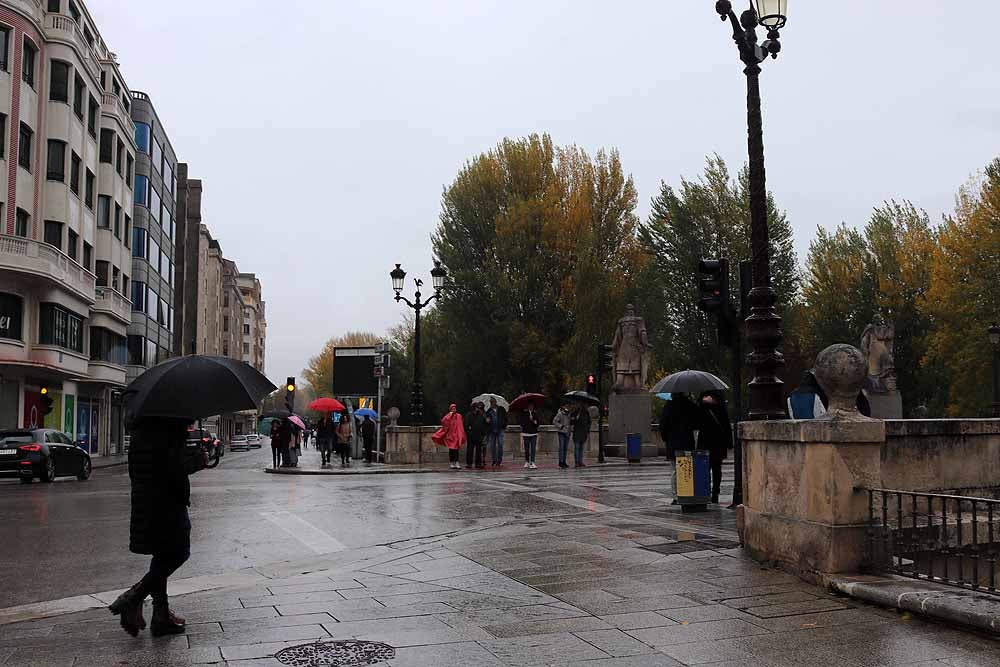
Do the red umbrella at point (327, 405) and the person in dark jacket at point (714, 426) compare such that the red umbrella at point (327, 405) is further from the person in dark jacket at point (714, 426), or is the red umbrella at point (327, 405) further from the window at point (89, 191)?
the person in dark jacket at point (714, 426)

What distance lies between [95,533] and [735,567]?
7.96 m

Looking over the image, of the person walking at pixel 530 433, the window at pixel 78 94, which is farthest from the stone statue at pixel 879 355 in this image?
the window at pixel 78 94

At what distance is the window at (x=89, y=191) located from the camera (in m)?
43.1

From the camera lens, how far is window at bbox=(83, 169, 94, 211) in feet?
141

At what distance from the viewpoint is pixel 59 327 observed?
3800cm

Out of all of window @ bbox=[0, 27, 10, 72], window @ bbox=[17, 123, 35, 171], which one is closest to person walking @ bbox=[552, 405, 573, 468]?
window @ bbox=[17, 123, 35, 171]

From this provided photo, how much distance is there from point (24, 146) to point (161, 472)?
3526 centimetres

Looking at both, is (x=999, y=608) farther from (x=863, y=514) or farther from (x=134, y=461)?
(x=134, y=461)

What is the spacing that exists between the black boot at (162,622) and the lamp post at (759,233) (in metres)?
6.30

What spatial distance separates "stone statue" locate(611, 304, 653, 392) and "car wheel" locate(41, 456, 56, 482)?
55.8 feet

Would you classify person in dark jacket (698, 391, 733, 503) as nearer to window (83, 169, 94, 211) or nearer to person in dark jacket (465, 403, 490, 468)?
person in dark jacket (465, 403, 490, 468)

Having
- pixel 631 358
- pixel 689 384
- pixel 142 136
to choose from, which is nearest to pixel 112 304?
pixel 142 136

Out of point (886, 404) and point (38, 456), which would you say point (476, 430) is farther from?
point (886, 404)

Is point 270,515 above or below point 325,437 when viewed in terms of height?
below
